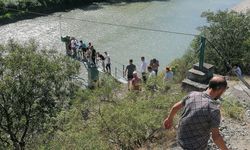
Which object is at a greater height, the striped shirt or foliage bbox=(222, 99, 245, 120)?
the striped shirt

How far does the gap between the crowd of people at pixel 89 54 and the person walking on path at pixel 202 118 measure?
15477mm

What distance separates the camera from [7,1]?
36719 mm

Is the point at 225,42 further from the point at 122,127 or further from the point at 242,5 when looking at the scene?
the point at 242,5

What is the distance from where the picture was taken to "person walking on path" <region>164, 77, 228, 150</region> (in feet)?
17.7


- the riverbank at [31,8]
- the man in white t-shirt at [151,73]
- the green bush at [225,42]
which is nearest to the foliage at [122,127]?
the man in white t-shirt at [151,73]

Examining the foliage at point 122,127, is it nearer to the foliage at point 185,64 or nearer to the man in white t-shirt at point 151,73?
the man in white t-shirt at point 151,73

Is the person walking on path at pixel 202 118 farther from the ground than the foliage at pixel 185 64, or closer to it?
farther from the ground

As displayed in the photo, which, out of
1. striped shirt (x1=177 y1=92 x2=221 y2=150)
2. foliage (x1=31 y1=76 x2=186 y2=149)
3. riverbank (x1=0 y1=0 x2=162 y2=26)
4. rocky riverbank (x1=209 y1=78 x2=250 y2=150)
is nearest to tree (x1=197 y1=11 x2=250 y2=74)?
rocky riverbank (x1=209 y1=78 x2=250 y2=150)

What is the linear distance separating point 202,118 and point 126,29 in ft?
91.4

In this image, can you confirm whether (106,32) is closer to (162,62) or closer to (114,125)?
(162,62)

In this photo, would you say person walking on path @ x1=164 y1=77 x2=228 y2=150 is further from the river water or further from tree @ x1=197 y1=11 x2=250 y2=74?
the river water

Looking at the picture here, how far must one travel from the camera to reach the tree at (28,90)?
15.0 m

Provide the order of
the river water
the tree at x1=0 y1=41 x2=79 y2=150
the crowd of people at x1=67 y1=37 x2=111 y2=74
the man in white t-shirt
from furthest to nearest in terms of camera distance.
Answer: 1. the river water
2. the crowd of people at x1=67 y1=37 x2=111 y2=74
3. the tree at x1=0 y1=41 x2=79 y2=150
4. the man in white t-shirt

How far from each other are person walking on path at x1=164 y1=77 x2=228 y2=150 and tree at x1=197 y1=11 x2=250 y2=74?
1308cm
